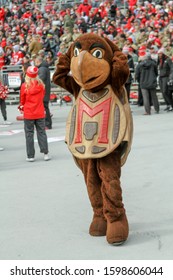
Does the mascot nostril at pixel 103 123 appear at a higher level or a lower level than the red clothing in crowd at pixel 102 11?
higher

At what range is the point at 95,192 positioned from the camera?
722 centimetres

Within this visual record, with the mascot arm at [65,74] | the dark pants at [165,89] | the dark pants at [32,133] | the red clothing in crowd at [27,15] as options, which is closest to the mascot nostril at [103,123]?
the mascot arm at [65,74]

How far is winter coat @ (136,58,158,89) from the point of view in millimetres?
18219

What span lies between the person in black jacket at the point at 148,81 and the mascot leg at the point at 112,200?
11295mm

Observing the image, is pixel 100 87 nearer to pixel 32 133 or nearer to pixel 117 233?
pixel 117 233

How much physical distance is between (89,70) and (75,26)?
2237 cm

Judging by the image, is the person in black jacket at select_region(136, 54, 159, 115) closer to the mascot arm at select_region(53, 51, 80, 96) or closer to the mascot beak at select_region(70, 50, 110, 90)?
the mascot arm at select_region(53, 51, 80, 96)

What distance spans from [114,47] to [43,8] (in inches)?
1073

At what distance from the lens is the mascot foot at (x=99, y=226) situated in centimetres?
729

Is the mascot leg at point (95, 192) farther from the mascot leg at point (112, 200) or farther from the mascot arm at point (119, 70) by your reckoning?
the mascot arm at point (119, 70)

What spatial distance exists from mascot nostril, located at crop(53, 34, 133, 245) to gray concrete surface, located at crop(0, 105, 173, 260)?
0.36 meters

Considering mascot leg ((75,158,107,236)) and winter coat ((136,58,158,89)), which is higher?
mascot leg ((75,158,107,236))

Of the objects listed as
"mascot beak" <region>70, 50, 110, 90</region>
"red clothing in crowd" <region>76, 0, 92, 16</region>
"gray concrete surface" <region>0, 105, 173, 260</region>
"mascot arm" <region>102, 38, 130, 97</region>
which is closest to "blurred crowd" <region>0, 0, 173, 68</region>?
"red clothing in crowd" <region>76, 0, 92, 16</region>

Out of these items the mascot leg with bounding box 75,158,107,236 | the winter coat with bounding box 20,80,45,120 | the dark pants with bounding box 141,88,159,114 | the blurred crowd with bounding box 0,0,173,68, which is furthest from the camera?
the blurred crowd with bounding box 0,0,173,68
